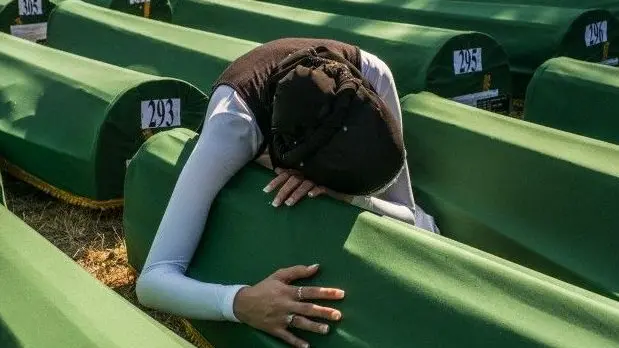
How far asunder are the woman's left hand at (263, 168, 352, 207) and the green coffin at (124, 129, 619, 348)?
0.10 feet

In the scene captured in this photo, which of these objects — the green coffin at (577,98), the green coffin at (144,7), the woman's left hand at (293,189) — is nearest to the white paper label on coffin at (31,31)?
the green coffin at (144,7)

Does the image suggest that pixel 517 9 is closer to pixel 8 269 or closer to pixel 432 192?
pixel 432 192

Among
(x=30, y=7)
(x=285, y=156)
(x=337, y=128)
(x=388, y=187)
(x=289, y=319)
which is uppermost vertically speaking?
(x=337, y=128)

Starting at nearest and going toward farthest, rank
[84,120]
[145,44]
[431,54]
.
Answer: [84,120], [431,54], [145,44]

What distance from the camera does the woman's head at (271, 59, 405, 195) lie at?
1829mm

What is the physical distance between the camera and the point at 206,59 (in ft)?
13.1

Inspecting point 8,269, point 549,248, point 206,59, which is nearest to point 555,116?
point 549,248

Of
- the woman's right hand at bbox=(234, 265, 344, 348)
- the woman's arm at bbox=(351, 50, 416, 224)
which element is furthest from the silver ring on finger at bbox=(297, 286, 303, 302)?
the woman's arm at bbox=(351, 50, 416, 224)

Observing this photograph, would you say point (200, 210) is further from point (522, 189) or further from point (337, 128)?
point (522, 189)

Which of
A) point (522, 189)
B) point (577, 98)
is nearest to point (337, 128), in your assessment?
point (522, 189)

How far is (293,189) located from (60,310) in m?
0.64

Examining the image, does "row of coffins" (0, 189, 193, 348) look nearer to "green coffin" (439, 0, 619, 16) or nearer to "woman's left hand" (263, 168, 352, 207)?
"woman's left hand" (263, 168, 352, 207)

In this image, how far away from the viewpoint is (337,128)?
1.83 m

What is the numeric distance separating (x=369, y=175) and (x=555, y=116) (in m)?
1.98
